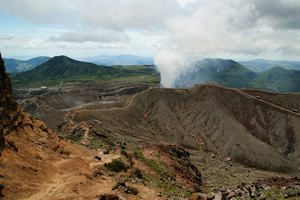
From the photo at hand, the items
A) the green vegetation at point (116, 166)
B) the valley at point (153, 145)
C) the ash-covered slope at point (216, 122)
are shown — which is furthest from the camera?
the ash-covered slope at point (216, 122)

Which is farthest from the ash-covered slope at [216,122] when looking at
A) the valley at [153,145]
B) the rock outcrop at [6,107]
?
the rock outcrop at [6,107]

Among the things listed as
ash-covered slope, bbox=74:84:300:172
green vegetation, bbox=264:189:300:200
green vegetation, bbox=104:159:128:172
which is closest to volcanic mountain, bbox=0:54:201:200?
green vegetation, bbox=104:159:128:172

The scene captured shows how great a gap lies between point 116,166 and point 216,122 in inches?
2253

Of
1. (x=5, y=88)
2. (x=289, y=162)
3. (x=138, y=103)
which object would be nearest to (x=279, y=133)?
(x=289, y=162)

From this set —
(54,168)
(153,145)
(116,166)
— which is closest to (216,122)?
(153,145)

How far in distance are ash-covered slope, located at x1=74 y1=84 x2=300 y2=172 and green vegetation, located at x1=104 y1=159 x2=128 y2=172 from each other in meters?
31.5

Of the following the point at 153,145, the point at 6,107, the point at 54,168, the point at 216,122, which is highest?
the point at 6,107

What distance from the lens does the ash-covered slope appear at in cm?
6047

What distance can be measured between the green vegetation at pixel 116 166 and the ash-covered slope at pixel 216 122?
31.5 m

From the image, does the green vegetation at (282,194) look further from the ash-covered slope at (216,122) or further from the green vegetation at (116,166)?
the ash-covered slope at (216,122)

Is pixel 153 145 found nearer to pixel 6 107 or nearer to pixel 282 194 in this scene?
pixel 282 194

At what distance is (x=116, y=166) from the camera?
76.2ft

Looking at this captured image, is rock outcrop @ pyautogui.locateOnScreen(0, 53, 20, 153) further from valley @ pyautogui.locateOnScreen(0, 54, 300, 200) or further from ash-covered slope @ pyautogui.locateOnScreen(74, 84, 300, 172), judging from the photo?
ash-covered slope @ pyautogui.locateOnScreen(74, 84, 300, 172)

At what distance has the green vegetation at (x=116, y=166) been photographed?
22.9 m
